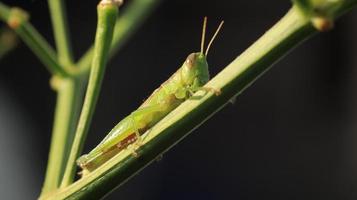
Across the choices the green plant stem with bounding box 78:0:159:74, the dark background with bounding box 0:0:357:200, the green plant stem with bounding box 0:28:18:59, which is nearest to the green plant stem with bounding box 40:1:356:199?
the green plant stem with bounding box 78:0:159:74

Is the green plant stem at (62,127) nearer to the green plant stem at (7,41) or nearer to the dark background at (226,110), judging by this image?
the green plant stem at (7,41)

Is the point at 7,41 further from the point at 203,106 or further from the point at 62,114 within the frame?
the point at 203,106

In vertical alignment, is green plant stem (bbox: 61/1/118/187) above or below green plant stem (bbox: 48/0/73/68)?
below

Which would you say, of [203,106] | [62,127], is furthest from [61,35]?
[203,106]

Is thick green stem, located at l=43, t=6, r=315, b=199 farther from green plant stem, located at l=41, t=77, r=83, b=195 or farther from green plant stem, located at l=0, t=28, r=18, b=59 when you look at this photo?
green plant stem, located at l=0, t=28, r=18, b=59

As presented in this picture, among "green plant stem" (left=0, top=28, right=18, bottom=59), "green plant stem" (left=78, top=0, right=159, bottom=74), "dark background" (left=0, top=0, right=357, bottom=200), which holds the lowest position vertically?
"green plant stem" (left=78, top=0, right=159, bottom=74)

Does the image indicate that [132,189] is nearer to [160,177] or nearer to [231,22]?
[160,177]

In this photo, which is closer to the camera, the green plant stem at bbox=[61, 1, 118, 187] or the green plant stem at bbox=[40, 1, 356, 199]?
the green plant stem at bbox=[40, 1, 356, 199]
